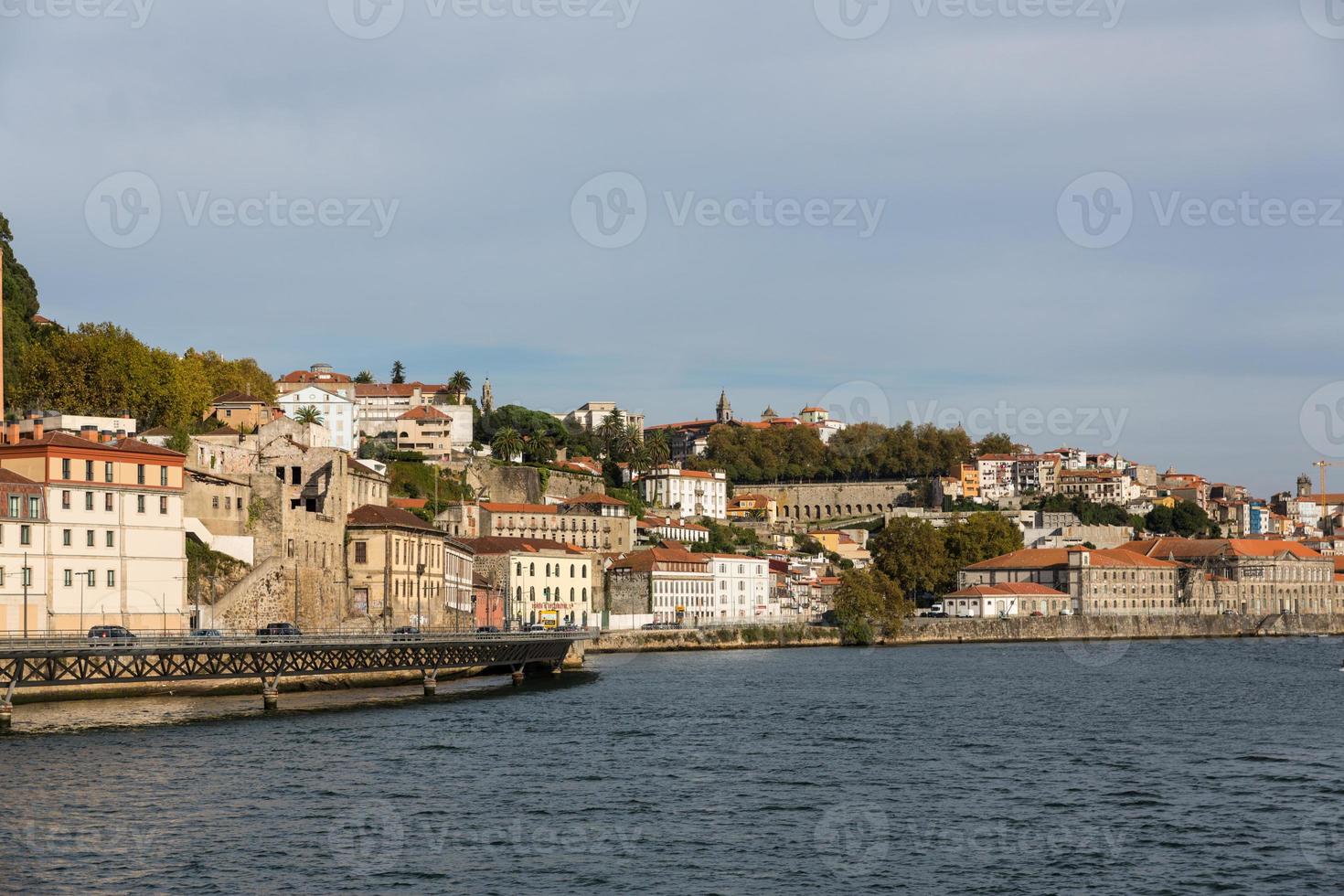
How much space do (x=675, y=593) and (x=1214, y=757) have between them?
273 feet

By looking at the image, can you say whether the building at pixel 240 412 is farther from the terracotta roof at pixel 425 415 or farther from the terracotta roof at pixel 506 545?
the terracotta roof at pixel 425 415

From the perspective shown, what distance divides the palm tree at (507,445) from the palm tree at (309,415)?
66.5 ft

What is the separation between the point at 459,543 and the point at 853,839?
239 feet

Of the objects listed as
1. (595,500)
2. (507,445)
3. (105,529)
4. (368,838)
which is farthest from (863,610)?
(368,838)

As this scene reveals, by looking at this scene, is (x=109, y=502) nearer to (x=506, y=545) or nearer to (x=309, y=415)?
(x=506, y=545)

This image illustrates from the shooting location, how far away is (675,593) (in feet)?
427

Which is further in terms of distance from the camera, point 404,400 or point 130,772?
point 404,400

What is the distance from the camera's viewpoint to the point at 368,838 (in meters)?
33.9

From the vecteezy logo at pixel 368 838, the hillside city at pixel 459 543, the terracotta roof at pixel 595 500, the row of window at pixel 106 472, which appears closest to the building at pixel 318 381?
the hillside city at pixel 459 543

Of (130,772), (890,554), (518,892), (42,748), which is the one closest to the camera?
(518,892)

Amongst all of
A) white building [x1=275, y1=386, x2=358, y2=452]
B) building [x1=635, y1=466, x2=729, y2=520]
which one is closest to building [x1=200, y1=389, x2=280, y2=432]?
white building [x1=275, y1=386, x2=358, y2=452]

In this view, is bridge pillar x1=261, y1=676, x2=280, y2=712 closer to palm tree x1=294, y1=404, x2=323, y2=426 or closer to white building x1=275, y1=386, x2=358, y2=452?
palm tree x1=294, y1=404, x2=323, y2=426

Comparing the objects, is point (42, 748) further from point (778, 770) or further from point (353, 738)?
point (778, 770)

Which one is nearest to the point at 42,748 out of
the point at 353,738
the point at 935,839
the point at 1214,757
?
the point at 353,738
